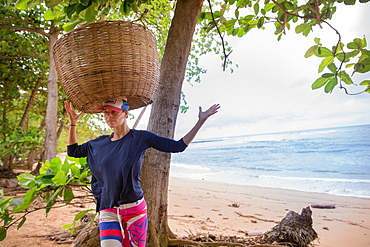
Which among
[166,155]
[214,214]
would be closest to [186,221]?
[214,214]

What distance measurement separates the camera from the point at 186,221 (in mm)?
4281

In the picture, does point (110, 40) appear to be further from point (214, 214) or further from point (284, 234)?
point (214, 214)

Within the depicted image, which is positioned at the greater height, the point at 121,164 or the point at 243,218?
the point at 121,164

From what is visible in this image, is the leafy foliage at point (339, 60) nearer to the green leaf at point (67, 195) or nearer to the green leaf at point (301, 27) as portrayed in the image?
the green leaf at point (301, 27)

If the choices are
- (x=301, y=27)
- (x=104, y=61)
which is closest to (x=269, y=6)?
(x=301, y=27)

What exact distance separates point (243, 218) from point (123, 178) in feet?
11.8

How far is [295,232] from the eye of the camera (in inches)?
116

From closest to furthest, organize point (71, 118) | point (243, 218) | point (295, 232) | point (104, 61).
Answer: point (104, 61) → point (71, 118) → point (295, 232) → point (243, 218)

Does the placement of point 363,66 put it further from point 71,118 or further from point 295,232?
point 71,118

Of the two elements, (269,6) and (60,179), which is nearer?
(60,179)

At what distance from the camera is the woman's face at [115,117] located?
5.99 ft

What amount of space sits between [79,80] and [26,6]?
72 cm

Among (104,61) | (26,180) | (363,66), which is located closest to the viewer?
(104,61)

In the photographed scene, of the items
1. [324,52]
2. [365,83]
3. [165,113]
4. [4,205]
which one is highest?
[324,52]
